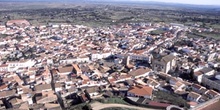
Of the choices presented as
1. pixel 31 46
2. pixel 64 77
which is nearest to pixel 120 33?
pixel 31 46

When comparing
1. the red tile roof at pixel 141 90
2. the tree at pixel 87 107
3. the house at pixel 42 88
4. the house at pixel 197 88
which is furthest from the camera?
the house at pixel 197 88

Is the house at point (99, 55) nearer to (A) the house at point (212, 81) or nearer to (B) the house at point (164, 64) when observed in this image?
(B) the house at point (164, 64)

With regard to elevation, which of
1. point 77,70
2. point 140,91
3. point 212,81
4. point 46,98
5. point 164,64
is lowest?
point 46,98

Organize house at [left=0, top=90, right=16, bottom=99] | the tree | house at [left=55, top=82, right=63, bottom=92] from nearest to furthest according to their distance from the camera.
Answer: the tree, house at [left=0, top=90, right=16, bottom=99], house at [left=55, top=82, right=63, bottom=92]

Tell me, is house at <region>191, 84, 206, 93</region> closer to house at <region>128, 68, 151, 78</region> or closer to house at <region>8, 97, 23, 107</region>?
house at <region>128, 68, 151, 78</region>

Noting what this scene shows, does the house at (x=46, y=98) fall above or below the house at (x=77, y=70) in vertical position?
below

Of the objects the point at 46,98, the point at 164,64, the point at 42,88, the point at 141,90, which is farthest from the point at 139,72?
the point at 46,98

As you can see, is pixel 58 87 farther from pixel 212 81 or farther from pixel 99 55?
pixel 212 81

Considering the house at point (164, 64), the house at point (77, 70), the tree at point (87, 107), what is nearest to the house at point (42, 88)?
the house at point (77, 70)

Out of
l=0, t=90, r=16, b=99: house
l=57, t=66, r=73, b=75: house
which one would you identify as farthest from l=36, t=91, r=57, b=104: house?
l=57, t=66, r=73, b=75: house

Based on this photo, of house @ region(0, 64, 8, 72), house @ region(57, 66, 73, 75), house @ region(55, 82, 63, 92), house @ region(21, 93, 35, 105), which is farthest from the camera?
house @ region(0, 64, 8, 72)
